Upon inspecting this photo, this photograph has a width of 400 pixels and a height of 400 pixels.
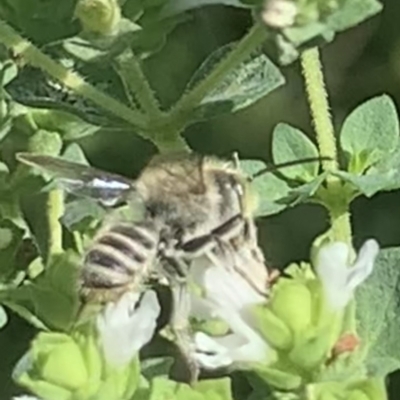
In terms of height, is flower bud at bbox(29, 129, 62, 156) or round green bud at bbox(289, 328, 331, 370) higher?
flower bud at bbox(29, 129, 62, 156)

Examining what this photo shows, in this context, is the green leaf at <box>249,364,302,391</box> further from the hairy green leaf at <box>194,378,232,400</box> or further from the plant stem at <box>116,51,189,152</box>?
the plant stem at <box>116,51,189,152</box>

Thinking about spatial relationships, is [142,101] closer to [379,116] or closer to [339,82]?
[379,116]

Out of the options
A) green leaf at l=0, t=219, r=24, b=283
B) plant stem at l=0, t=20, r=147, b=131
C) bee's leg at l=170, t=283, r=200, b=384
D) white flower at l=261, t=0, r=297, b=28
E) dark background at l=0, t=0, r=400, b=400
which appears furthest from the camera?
dark background at l=0, t=0, r=400, b=400

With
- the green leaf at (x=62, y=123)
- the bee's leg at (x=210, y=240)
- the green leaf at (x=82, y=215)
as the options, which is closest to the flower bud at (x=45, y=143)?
the green leaf at (x=62, y=123)

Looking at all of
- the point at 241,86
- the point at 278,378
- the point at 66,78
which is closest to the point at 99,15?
the point at 66,78

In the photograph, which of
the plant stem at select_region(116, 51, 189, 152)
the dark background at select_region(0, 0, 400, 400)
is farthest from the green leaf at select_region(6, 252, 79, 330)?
the dark background at select_region(0, 0, 400, 400)

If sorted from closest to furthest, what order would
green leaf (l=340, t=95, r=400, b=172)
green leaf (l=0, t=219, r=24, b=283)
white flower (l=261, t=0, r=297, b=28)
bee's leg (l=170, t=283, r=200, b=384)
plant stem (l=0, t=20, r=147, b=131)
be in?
white flower (l=261, t=0, r=297, b=28), bee's leg (l=170, t=283, r=200, b=384), plant stem (l=0, t=20, r=147, b=131), green leaf (l=340, t=95, r=400, b=172), green leaf (l=0, t=219, r=24, b=283)
